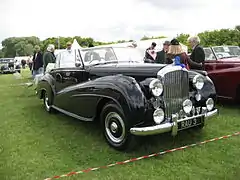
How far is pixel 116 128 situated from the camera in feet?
14.0

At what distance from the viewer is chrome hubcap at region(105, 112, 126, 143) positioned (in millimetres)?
4195

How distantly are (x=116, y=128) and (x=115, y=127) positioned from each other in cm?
2

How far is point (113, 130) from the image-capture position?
4352mm

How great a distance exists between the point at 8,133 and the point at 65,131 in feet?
3.66

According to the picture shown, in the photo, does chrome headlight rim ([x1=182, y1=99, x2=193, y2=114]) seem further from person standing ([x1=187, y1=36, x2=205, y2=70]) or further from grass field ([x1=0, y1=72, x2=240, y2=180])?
person standing ([x1=187, y1=36, x2=205, y2=70])

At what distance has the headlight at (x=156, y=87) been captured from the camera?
400cm

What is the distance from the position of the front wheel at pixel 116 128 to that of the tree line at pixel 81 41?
4.82 metres

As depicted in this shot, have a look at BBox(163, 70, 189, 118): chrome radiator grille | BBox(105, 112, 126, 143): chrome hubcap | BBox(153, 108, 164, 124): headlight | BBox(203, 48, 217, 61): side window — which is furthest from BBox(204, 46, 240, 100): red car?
BBox(105, 112, 126, 143): chrome hubcap

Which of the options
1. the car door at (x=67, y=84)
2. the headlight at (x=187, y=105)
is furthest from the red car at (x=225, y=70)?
the car door at (x=67, y=84)

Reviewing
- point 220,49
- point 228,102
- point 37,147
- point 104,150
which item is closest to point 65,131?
point 37,147

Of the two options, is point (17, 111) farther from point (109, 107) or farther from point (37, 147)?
point (109, 107)

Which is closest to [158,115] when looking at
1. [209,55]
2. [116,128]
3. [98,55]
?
[116,128]

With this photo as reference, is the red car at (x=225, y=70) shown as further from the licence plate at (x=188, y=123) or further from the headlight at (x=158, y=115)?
the headlight at (x=158, y=115)

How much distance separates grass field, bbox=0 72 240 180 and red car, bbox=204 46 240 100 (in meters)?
0.66
